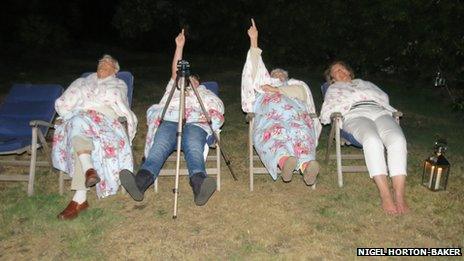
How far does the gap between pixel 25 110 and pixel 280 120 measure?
2.93 m

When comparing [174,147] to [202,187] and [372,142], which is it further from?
[372,142]

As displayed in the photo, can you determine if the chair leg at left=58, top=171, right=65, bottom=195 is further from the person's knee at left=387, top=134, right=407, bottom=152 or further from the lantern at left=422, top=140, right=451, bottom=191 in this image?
the lantern at left=422, top=140, right=451, bottom=191

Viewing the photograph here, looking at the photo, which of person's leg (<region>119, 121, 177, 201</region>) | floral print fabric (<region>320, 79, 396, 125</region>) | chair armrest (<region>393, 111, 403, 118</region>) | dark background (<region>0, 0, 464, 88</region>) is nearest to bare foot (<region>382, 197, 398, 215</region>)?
chair armrest (<region>393, 111, 403, 118</region>)

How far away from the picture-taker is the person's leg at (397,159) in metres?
3.99

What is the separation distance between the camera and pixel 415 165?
5.12m

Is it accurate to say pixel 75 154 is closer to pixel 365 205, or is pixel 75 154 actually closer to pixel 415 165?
pixel 365 205

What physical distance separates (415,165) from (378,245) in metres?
1.99

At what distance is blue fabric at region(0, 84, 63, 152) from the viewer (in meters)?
4.79

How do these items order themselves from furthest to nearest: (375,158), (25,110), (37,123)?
1. (25,110)
2. (37,123)
3. (375,158)

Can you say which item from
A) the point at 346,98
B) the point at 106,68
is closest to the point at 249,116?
the point at 346,98

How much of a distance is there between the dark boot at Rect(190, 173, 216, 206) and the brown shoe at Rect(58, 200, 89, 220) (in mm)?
1072

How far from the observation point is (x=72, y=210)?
3.98 m

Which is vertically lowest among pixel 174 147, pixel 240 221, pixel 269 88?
pixel 240 221

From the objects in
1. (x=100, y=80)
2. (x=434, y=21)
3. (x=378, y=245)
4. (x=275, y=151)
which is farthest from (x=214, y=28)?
(x=378, y=245)
